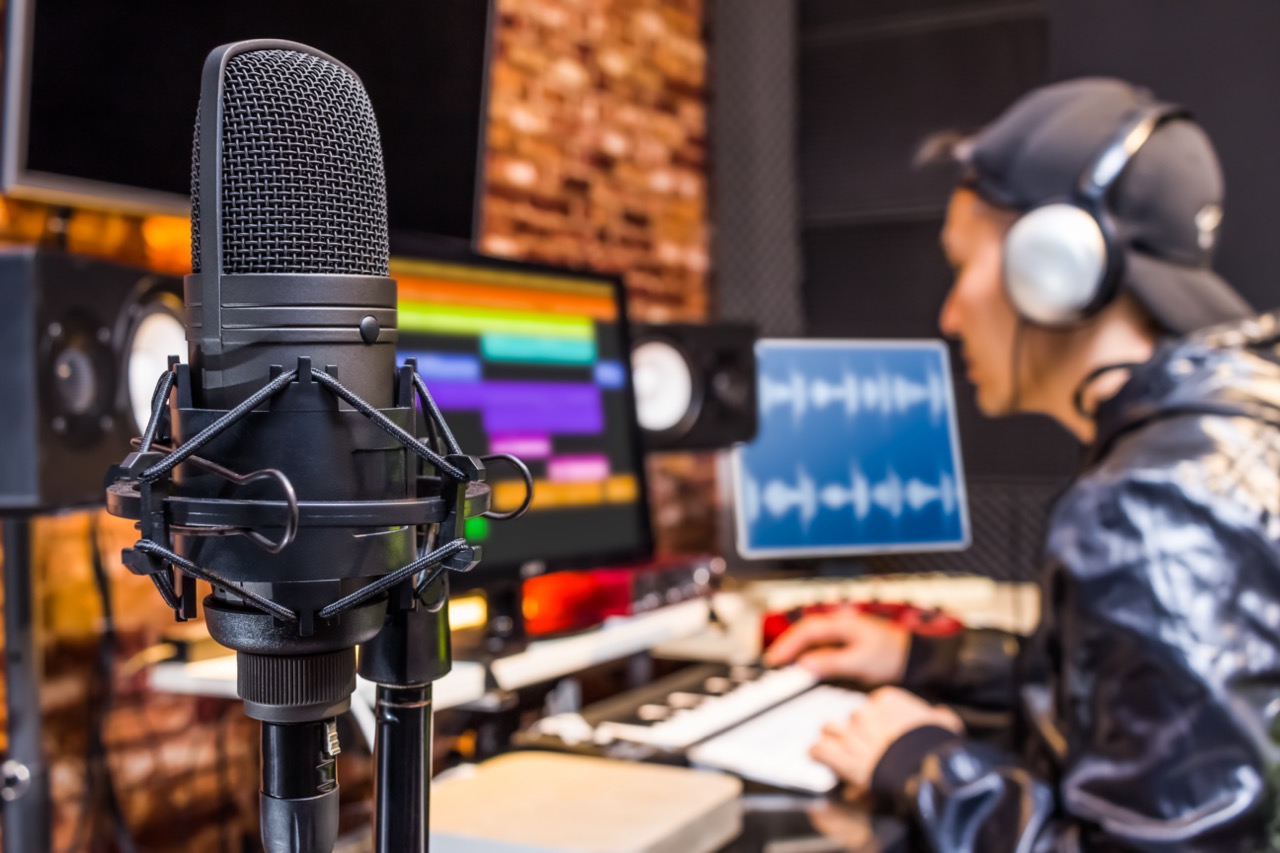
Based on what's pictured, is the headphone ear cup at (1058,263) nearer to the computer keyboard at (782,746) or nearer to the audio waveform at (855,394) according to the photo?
the computer keyboard at (782,746)

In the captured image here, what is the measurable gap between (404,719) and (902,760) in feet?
2.83

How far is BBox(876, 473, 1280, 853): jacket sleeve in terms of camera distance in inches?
39.0

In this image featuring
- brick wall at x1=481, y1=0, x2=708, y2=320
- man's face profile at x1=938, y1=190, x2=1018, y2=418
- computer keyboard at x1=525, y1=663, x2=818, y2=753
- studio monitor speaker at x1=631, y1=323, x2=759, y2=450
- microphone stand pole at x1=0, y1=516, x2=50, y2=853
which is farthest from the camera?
brick wall at x1=481, y1=0, x2=708, y2=320

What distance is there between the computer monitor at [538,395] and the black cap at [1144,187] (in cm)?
60

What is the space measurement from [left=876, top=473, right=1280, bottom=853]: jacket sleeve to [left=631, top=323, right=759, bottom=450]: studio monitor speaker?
0.82 m

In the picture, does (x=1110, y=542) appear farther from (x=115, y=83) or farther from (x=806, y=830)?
(x=115, y=83)

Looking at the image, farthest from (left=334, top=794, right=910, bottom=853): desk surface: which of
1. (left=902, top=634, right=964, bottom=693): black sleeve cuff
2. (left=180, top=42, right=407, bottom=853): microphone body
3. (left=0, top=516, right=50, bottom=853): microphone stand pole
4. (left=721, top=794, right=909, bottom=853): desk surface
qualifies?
(left=180, top=42, right=407, bottom=853): microphone body

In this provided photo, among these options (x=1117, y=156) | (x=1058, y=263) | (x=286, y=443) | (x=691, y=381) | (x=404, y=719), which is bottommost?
(x=404, y=719)

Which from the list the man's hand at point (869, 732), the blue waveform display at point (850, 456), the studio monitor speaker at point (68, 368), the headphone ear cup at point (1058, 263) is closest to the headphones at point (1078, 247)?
the headphone ear cup at point (1058, 263)

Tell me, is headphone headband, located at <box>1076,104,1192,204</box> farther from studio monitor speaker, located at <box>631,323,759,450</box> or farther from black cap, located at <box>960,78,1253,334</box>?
studio monitor speaker, located at <box>631,323,759,450</box>

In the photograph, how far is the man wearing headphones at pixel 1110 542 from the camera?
1009mm

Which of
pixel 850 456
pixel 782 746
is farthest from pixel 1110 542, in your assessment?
pixel 850 456

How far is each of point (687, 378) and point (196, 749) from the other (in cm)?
93

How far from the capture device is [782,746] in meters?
1.29
